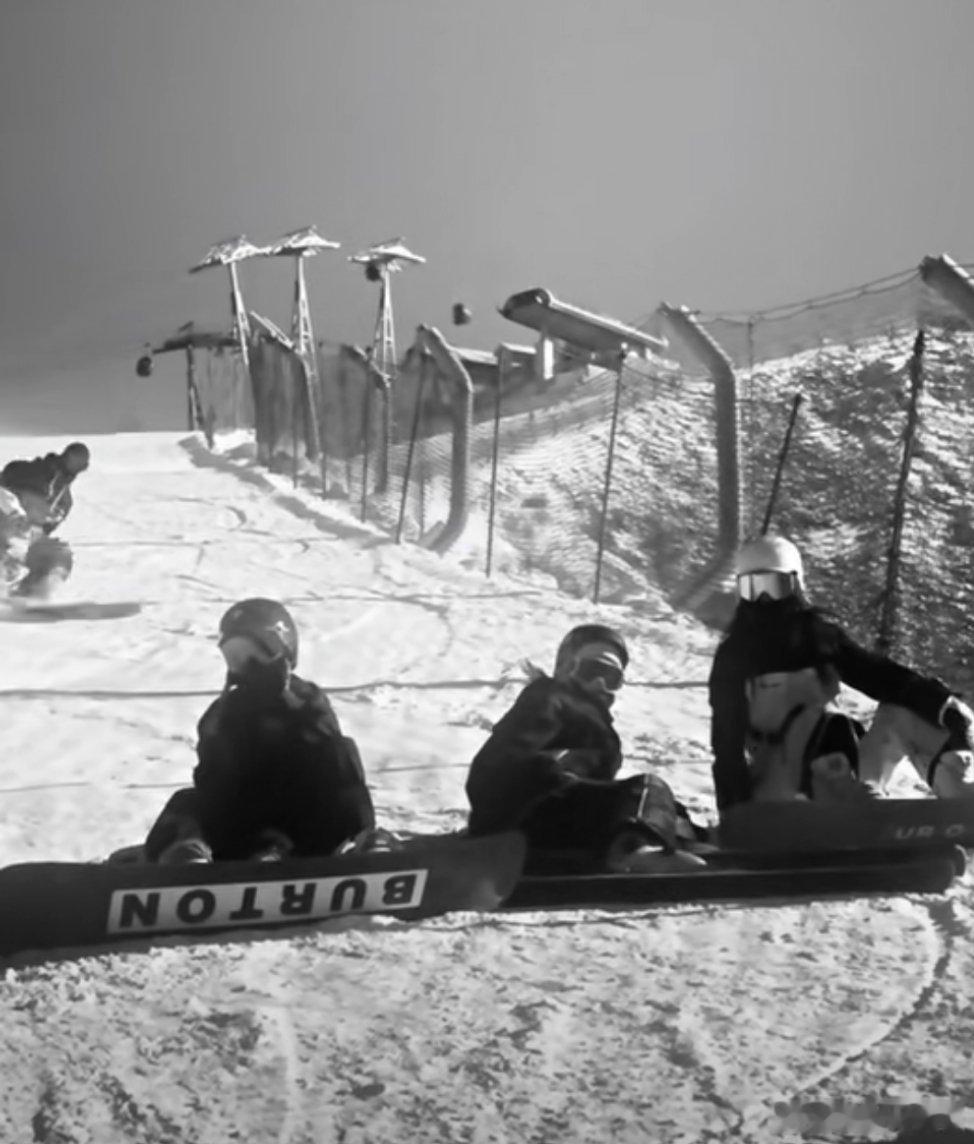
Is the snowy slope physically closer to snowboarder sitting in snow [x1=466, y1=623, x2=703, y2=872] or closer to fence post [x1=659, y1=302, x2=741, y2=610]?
snowboarder sitting in snow [x1=466, y1=623, x2=703, y2=872]

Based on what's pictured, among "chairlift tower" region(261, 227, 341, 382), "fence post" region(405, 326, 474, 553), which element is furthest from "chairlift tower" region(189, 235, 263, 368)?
"fence post" region(405, 326, 474, 553)

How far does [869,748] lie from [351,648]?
5.25 meters

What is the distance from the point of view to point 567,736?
5004 mm

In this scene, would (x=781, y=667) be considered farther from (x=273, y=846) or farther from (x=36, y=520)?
(x=36, y=520)

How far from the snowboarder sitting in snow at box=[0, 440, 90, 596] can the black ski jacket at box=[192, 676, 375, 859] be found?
7.23 metres

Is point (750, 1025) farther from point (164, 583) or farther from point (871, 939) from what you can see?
point (164, 583)

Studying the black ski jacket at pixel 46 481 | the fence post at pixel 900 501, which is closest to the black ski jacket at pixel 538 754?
the fence post at pixel 900 501

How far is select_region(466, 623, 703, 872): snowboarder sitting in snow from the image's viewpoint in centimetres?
486

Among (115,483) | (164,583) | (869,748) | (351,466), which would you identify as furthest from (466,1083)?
(115,483)

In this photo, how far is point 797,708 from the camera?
5316 millimetres

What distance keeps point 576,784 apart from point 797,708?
0.89 metres

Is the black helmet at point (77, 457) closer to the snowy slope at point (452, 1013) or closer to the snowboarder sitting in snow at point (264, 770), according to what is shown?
the snowy slope at point (452, 1013)

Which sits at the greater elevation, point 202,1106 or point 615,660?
point 615,660

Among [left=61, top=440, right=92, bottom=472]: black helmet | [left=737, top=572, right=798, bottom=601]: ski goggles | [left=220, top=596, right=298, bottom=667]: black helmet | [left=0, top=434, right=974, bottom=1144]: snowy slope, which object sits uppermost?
[left=61, top=440, right=92, bottom=472]: black helmet
